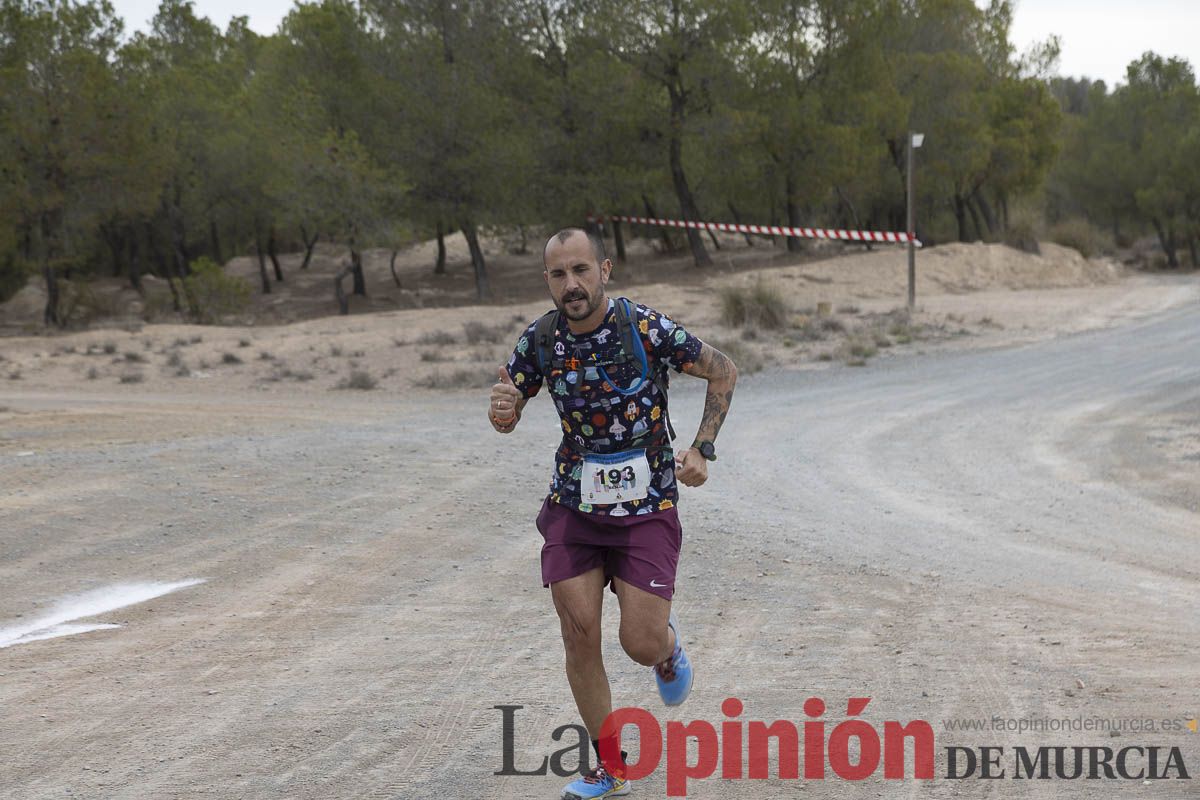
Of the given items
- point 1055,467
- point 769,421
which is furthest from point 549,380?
point 769,421

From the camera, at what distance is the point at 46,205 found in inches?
1267

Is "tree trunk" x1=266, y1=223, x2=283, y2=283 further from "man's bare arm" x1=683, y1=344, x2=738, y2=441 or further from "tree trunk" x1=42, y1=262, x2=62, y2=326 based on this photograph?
"man's bare arm" x1=683, y1=344, x2=738, y2=441

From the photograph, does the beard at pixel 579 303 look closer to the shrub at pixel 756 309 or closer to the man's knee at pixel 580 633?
the man's knee at pixel 580 633

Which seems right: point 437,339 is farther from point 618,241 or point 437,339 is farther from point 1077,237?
point 1077,237

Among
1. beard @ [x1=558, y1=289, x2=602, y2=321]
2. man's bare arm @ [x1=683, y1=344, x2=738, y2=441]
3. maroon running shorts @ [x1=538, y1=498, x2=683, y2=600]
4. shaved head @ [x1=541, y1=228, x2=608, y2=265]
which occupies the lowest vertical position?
maroon running shorts @ [x1=538, y1=498, x2=683, y2=600]

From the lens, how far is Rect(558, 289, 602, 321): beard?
3.80m

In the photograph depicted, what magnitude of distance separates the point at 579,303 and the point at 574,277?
9 cm

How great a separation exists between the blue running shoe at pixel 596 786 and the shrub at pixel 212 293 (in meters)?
32.3

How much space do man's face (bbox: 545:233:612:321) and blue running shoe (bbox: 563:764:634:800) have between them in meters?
1.51

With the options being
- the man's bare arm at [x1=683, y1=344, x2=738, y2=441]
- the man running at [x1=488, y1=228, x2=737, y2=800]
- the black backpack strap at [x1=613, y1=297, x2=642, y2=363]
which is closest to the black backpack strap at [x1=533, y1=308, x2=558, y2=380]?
the man running at [x1=488, y1=228, x2=737, y2=800]

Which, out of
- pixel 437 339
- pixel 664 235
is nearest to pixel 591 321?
pixel 437 339

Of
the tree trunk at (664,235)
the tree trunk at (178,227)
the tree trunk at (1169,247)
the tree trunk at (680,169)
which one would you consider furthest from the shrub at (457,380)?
the tree trunk at (1169,247)

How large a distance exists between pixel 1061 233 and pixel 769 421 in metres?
34.2

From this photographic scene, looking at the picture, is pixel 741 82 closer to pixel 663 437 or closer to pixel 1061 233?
pixel 1061 233
